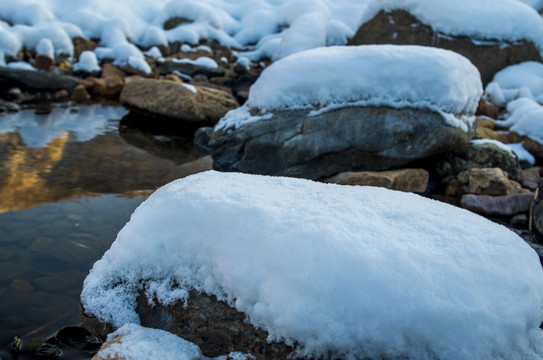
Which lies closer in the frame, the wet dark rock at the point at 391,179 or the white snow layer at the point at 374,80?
the wet dark rock at the point at 391,179

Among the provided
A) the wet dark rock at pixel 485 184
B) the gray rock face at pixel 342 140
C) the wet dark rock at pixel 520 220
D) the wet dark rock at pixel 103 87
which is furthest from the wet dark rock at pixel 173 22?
the wet dark rock at pixel 520 220

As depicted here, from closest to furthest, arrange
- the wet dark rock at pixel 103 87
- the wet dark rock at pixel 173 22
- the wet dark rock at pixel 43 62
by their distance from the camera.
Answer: the wet dark rock at pixel 103 87, the wet dark rock at pixel 43 62, the wet dark rock at pixel 173 22

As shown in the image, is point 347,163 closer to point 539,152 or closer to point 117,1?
point 539,152

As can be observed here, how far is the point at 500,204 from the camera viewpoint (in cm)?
316

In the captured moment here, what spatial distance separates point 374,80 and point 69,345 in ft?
10.7

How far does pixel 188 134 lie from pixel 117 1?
1578 cm

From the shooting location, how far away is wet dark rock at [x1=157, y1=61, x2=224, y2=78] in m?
12.5

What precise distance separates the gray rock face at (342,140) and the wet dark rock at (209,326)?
8.16ft

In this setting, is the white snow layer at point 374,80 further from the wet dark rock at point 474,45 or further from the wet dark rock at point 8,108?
the wet dark rock at point 8,108

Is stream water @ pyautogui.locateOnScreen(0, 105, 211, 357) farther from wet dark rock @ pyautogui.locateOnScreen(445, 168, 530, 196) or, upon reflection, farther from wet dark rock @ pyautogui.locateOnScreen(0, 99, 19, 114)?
wet dark rock @ pyautogui.locateOnScreen(445, 168, 530, 196)

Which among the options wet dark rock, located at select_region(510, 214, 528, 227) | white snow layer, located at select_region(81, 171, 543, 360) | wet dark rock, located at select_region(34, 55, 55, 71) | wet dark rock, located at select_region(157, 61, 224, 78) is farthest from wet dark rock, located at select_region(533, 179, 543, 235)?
wet dark rock, located at select_region(34, 55, 55, 71)

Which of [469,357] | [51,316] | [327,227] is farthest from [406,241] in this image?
[51,316]

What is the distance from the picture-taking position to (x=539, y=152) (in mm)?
4637

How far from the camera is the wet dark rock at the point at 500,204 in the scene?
313cm
